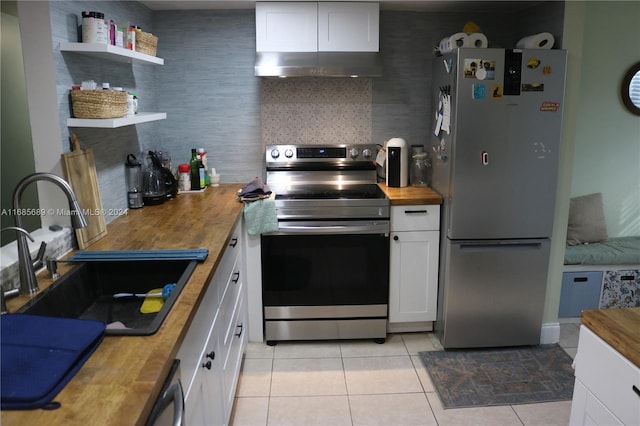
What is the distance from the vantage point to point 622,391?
1.41 meters

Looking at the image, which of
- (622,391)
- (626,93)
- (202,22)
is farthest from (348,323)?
(626,93)

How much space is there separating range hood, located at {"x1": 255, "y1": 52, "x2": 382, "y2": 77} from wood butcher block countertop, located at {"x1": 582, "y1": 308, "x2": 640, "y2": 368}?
200 centimetres

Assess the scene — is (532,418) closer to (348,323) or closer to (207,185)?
(348,323)

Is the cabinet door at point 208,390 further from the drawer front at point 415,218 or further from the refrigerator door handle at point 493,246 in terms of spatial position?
the refrigerator door handle at point 493,246

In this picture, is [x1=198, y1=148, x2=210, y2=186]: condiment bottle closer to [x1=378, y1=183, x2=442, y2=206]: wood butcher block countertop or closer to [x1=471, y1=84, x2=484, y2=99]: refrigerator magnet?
[x1=378, y1=183, x2=442, y2=206]: wood butcher block countertop

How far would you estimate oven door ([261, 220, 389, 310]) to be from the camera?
3.03 meters

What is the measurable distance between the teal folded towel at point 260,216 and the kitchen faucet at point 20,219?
1.39 m

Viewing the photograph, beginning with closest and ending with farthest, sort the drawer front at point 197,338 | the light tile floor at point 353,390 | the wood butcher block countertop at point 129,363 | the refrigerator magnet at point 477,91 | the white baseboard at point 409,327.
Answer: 1. the wood butcher block countertop at point 129,363
2. the drawer front at point 197,338
3. the light tile floor at point 353,390
4. the refrigerator magnet at point 477,91
5. the white baseboard at point 409,327

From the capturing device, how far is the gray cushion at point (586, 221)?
3.64 m

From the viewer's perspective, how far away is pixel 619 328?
4.91ft

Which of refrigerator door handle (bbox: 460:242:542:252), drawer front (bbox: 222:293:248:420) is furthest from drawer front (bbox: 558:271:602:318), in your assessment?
drawer front (bbox: 222:293:248:420)

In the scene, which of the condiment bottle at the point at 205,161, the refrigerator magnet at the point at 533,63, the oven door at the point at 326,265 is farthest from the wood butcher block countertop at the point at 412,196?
the condiment bottle at the point at 205,161

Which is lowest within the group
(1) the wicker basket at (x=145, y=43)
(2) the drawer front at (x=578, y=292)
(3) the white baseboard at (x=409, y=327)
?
(3) the white baseboard at (x=409, y=327)

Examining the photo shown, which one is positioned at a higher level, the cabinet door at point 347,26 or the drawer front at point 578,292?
the cabinet door at point 347,26
